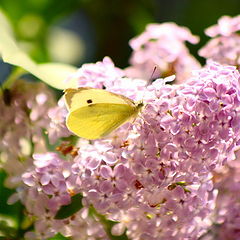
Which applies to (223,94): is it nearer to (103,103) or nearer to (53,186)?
(103,103)

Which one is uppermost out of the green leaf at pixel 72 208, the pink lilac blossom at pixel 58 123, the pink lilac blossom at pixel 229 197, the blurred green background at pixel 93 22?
the blurred green background at pixel 93 22

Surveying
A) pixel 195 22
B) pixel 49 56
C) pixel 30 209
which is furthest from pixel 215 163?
pixel 195 22

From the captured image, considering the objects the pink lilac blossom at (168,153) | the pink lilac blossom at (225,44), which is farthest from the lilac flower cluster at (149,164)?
the pink lilac blossom at (225,44)

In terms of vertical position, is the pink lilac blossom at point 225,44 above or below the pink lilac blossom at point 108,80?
above

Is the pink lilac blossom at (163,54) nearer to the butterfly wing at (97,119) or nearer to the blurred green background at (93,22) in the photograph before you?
the butterfly wing at (97,119)

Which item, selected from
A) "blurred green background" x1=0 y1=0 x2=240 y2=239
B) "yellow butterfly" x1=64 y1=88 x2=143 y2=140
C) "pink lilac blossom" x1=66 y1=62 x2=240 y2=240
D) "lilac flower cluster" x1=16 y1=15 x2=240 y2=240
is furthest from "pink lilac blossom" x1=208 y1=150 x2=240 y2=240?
"blurred green background" x1=0 y1=0 x2=240 y2=239

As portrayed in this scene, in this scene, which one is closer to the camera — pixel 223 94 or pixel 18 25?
pixel 223 94

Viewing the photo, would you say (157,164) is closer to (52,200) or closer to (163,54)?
(52,200)

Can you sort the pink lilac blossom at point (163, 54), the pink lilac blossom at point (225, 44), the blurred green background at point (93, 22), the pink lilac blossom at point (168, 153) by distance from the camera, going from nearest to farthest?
the pink lilac blossom at point (168, 153) < the pink lilac blossom at point (225, 44) < the pink lilac blossom at point (163, 54) < the blurred green background at point (93, 22)
